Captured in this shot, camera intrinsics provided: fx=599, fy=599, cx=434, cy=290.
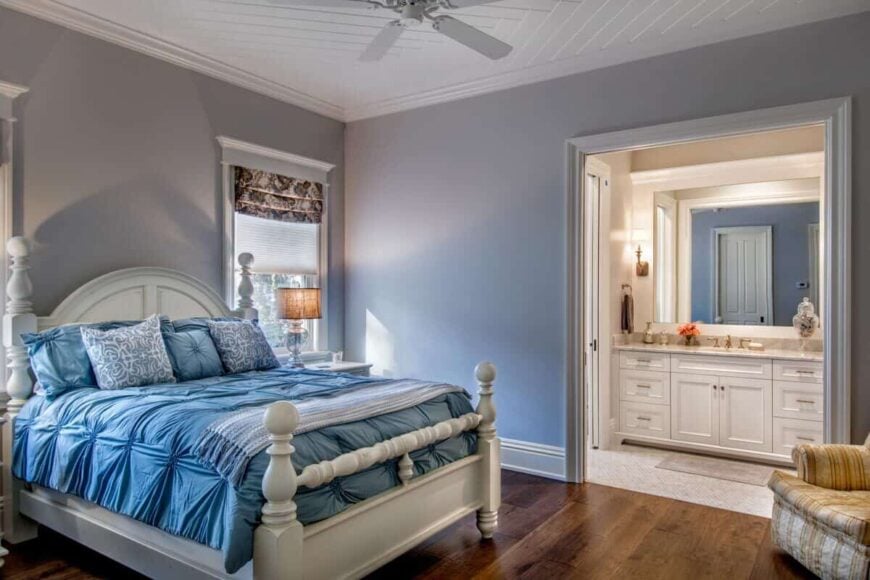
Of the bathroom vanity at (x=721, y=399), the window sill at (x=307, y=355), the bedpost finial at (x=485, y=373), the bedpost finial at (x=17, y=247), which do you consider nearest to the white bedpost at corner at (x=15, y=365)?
the bedpost finial at (x=17, y=247)

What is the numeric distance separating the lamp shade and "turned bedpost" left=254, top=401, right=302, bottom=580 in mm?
2490

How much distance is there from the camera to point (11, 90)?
10.6ft

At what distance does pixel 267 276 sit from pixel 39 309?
1708 millimetres

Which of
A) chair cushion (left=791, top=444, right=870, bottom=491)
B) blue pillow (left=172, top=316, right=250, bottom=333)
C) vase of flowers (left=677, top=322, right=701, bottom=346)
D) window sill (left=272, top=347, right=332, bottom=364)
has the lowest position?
chair cushion (left=791, top=444, right=870, bottom=491)

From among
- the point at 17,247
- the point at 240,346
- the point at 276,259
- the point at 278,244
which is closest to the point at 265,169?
the point at 278,244

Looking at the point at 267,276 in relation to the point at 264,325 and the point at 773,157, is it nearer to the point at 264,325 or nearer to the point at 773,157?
the point at 264,325

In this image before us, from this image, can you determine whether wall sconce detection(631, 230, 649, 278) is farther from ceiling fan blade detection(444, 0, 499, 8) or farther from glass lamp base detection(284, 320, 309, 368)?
ceiling fan blade detection(444, 0, 499, 8)

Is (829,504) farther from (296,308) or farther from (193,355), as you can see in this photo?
(296,308)

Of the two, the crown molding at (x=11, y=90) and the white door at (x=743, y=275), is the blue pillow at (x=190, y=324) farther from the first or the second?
the white door at (x=743, y=275)

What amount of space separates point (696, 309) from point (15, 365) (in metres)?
5.08

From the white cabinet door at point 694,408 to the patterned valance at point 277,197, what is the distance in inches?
132

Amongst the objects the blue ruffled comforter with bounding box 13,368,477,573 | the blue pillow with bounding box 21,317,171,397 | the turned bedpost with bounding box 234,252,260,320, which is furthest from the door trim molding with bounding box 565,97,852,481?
the blue pillow with bounding box 21,317,171,397

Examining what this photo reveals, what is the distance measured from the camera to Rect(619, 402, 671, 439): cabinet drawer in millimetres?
5039

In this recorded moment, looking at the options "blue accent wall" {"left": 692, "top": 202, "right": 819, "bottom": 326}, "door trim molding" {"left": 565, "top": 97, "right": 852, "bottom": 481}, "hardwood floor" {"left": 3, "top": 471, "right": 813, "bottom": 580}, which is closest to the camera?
"hardwood floor" {"left": 3, "top": 471, "right": 813, "bottom": 580}
